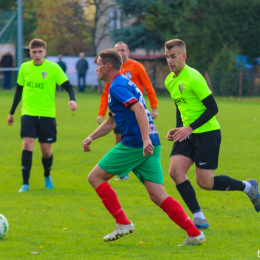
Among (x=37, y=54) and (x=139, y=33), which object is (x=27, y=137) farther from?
(x=139, y=33)

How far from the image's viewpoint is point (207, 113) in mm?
4949

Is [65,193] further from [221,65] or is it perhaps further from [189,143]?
[221,65]

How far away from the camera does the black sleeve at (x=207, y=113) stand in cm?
490

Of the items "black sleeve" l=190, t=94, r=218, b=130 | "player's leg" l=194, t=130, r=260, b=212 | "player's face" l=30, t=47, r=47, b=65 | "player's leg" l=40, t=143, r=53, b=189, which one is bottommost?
"player's leg" l=40, t=143, r=53, b=189

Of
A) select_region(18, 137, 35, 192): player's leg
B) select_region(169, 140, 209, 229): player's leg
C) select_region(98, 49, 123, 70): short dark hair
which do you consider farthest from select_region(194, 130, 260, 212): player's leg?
select_region(18, 137, 35, 192): player's leg

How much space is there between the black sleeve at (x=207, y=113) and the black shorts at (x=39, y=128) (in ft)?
9.92

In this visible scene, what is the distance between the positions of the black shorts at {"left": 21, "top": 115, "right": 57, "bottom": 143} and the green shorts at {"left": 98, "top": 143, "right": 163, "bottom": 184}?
9.24 feet

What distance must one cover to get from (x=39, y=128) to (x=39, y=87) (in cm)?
61

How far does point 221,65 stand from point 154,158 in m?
27.4

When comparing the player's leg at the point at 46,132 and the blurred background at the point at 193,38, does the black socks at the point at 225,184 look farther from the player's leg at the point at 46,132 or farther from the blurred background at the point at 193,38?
the blurred background at the point at 193,38

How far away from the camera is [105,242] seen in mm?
4855

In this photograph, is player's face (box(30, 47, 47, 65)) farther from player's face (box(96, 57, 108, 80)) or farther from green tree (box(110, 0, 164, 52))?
green tree (box(110, 0, 164, 52))

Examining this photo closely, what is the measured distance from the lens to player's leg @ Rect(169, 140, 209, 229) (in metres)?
5.21

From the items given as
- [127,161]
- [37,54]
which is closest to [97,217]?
[127,161]
